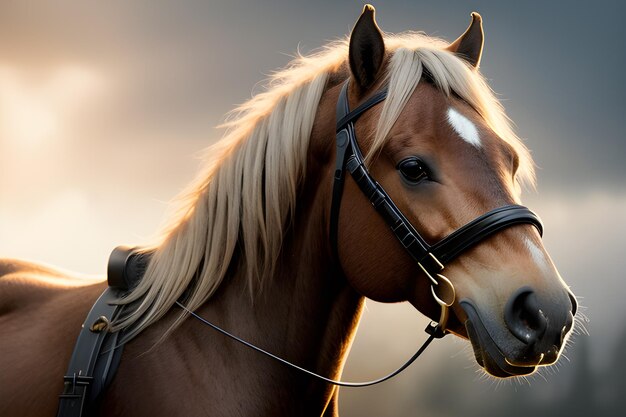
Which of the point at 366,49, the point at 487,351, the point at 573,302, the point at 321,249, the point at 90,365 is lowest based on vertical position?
the point at 487,351

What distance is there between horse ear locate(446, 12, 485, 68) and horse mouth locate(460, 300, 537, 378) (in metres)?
1.95

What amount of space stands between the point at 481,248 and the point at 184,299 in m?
1.86

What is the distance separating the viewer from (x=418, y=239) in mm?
3289

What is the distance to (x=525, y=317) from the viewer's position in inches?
116

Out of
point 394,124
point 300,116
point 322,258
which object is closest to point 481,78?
point 394,124

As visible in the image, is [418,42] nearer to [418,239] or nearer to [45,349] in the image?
[418,239]

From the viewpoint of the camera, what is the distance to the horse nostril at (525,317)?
288cm

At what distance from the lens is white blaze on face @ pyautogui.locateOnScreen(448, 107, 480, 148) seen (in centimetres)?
333

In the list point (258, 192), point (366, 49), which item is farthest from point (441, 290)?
point (366, 49)

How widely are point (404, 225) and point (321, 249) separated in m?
0.61

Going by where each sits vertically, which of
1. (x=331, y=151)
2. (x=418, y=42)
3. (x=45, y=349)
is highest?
(x=418, y=42)

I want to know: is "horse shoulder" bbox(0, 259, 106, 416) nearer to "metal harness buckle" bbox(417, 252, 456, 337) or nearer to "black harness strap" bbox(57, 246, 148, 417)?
"black harness strap" bbox(57, 246, 148, 417)

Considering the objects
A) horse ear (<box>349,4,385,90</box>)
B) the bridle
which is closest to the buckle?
the bridle

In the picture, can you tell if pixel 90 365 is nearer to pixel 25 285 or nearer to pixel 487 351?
pixel 25 285
